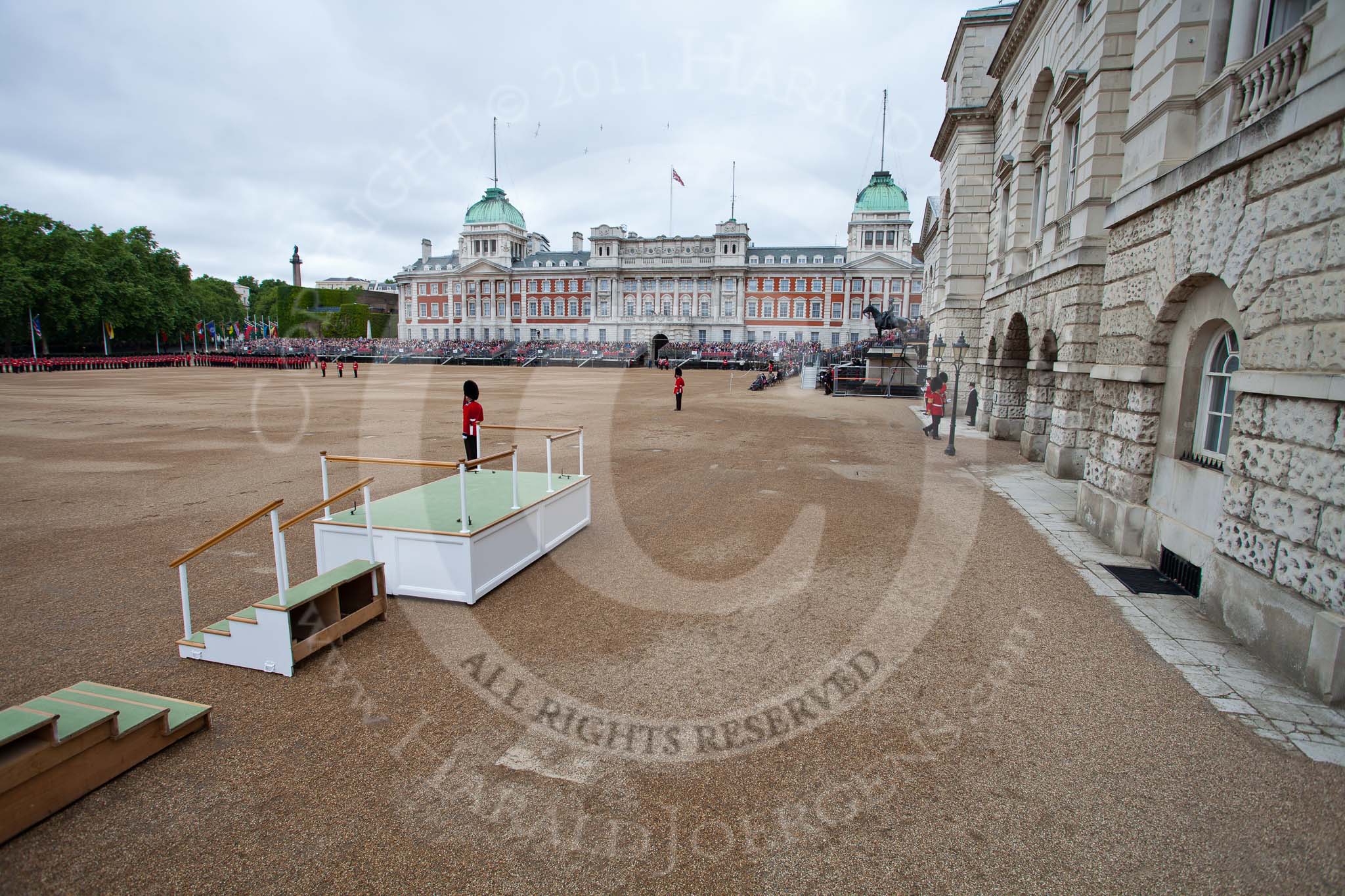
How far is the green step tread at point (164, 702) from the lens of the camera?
472 cm

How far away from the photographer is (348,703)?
17.2 feet

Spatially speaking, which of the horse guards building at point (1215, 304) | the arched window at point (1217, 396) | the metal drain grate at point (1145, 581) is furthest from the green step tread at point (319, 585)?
the arched window at point (1217, 396)

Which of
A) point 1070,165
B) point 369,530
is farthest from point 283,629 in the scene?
point 1070,165

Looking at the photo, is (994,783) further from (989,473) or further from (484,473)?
(989,473)

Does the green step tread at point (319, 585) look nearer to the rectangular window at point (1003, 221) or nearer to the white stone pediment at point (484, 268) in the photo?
the rectangular window at point (1003, 221)

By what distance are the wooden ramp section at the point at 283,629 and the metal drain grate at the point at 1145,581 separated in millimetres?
8639

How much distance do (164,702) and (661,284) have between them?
99.4 m

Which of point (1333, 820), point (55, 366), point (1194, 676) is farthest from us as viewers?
point (55, 366)

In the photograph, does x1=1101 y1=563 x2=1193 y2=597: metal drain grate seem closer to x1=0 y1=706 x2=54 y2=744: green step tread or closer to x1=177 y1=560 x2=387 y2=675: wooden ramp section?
x1=177 y1=560 x2=387 y2=675: wooden ramp section

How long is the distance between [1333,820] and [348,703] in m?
6.64

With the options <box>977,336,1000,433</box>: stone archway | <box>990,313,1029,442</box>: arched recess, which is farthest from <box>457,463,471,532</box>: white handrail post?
<box>977,336,1000,433</box>: stone archway

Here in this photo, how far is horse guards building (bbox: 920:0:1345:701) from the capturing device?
554cm

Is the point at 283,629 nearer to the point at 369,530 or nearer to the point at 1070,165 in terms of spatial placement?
the point at 369,530

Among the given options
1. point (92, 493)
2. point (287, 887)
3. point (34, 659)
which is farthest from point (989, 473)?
point (92, 493)
